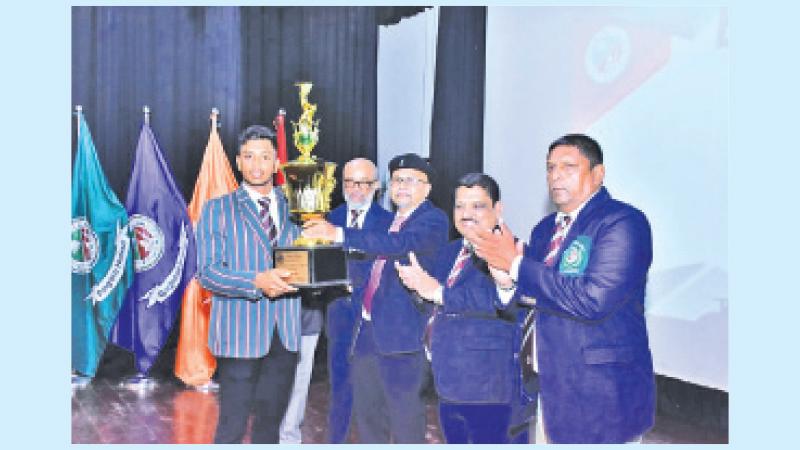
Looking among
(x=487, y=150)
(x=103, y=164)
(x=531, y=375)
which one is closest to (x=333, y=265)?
(x=531, y=375)

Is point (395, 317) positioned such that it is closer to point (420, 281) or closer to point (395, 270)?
point (395, 270)

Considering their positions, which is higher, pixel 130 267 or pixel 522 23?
pixel 522 23

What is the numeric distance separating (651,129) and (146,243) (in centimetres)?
320

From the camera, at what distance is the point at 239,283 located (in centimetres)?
271

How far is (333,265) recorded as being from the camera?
303 centimetres

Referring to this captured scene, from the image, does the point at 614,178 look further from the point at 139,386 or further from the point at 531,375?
the point at 139,386

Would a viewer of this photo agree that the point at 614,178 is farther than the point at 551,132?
No

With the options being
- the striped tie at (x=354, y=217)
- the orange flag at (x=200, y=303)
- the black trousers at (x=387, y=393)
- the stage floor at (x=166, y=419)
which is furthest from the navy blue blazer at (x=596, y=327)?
the orange flag at (x=200, y=303)

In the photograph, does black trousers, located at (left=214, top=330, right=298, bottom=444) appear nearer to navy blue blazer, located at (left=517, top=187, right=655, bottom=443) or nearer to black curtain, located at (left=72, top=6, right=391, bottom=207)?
navy blue blazer, located at (left=517, top=187, right=655, bottom=443)

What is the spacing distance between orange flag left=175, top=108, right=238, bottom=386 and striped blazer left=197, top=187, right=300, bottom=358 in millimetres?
2348

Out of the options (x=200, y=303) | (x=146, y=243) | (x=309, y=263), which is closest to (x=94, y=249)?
(x=146, y=243)

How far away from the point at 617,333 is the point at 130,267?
3.60 m

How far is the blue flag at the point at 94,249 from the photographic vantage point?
15.9 ft

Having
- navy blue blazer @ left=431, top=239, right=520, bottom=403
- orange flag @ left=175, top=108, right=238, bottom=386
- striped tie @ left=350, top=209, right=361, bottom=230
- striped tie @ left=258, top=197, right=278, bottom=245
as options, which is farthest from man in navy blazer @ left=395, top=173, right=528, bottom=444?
orange flag @ left=175, top=108, right=238, bottom=386
